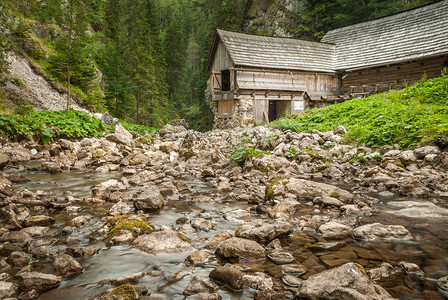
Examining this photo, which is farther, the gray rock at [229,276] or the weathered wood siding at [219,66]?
the weathered wood siding at [219,66]

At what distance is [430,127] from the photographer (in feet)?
29.3

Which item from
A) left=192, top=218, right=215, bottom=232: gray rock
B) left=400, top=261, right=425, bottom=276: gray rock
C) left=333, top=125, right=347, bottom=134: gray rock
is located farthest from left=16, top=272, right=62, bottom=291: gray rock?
left=333, top=125, right=347, bottom=134: gray rock

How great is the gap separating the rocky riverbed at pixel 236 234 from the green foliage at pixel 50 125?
3.69 m

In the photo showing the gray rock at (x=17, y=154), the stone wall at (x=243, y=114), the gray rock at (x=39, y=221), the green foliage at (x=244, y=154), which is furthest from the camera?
the stone wall at (x=243, y=114)

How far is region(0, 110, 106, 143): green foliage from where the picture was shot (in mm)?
11547

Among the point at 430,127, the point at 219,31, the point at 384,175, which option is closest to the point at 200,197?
the point at 384,175

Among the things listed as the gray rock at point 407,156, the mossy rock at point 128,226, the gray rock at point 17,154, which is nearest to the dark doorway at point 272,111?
the gray rock at point 407,156

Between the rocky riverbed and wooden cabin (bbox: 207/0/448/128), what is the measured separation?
41.7 feet

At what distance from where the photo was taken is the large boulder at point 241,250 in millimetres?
3572

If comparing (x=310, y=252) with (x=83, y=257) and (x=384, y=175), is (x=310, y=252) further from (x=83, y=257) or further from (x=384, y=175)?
(x=384, y=175)

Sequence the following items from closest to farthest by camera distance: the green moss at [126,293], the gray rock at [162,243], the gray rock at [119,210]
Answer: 1. the green moss at [126,293]
2. the gray rock at [162,243]
3. the gray rock at [119,210]

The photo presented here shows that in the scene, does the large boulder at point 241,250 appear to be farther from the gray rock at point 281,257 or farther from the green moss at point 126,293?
the green moss at point 126,293

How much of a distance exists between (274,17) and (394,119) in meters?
28.1

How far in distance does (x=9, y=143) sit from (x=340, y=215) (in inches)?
513
